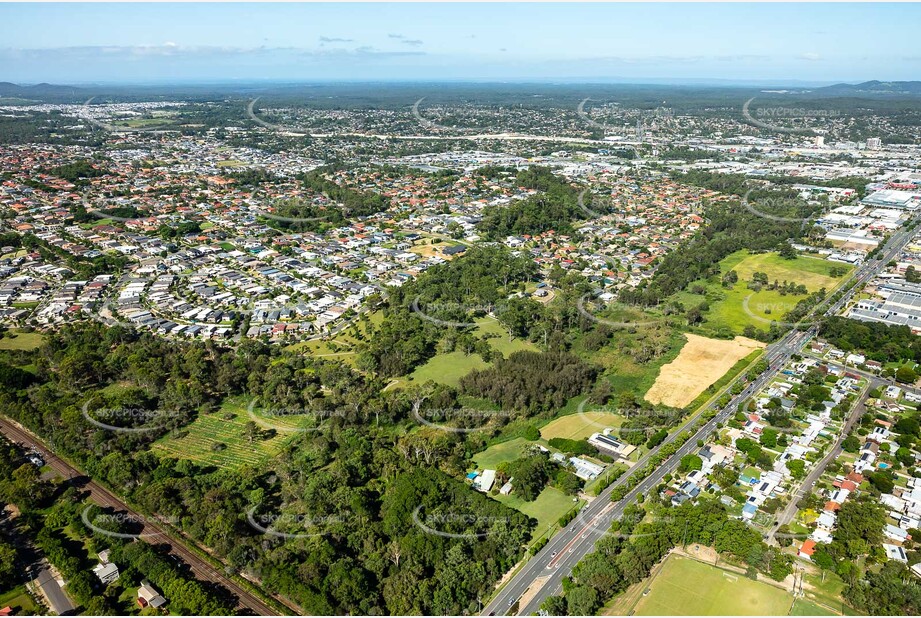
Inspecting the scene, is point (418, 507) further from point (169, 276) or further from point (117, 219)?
point (117, 219)

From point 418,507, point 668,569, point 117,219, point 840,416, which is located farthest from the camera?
point 117,219

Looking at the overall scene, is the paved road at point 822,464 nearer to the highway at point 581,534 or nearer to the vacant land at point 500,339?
the highway at point 581,534

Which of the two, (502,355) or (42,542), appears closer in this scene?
(42,542)

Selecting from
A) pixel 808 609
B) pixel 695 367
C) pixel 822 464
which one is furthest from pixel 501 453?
pixel 695 367

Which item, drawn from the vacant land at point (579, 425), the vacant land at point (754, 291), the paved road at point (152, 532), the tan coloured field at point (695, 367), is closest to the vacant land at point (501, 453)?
the vacant land at point (579, 425)

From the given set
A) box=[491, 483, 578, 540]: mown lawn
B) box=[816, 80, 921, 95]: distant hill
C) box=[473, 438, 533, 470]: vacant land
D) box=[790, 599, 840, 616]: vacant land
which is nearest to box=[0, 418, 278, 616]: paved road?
box=[491, 483, 578, 540]: mown lawn

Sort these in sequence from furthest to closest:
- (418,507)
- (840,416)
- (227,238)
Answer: (227,238) → (840,416) → (418,507)

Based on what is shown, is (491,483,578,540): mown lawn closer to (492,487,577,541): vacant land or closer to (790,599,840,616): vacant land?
(492,487,577,541): vacant land

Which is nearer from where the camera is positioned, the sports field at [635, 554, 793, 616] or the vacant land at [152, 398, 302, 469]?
the sports field at [635, 554, 793, 616]

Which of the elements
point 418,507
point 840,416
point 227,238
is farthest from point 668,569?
point 227,238
